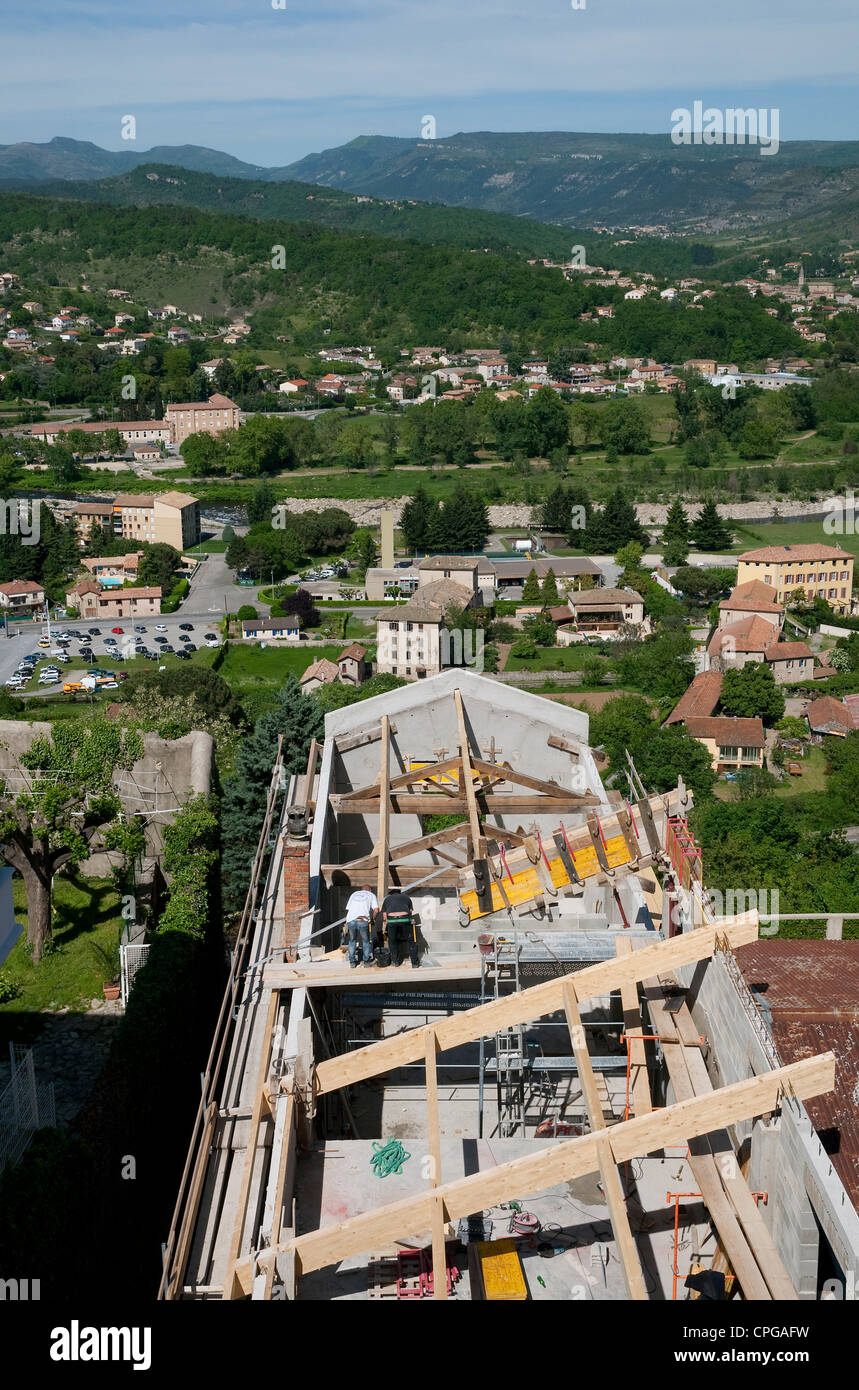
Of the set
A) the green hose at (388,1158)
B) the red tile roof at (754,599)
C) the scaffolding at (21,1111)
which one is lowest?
the red tile roof at (754,599)

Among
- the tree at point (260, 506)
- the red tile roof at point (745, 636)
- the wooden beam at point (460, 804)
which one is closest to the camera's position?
the wooden beam at point (460, 804)

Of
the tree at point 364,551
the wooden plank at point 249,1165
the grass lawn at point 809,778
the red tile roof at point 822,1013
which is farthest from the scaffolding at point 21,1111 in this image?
the tree at point 364,551

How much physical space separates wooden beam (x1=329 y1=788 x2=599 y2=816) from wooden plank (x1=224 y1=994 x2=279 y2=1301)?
3.73 metres

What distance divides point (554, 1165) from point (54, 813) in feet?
37.5

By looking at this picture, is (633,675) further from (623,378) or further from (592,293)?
(592,293)

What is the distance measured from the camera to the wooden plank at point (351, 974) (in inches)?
319

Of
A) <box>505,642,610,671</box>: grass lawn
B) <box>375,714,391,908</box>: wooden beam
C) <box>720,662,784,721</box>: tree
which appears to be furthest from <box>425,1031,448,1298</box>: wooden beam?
<box>505,642,610,671</box>: grass lawn

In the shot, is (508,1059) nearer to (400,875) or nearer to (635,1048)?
(635,1048)

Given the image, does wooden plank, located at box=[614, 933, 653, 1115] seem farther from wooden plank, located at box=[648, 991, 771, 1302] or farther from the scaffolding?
the scaffolding

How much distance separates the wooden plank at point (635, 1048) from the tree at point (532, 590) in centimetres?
4694

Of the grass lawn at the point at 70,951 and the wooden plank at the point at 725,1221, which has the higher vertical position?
the wooden plank at the point at 725,1221

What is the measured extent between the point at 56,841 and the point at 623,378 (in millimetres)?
105696

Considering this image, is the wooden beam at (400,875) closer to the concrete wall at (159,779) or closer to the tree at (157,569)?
the concrete wall at (159,779)

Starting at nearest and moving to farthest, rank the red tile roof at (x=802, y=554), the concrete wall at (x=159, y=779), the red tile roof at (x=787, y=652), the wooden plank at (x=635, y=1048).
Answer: the wooden plank at (x=635, y=1048) → the concrete wall at (x=159, y=779) → the red tile roof at (x=787, y=652) → the red tile roof at (x=802, y=554)
